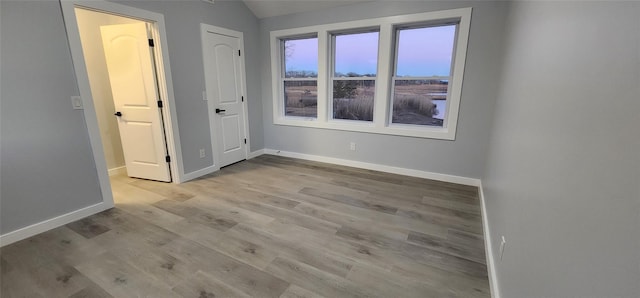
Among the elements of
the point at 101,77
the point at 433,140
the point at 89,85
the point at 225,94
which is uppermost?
the point at 101,77

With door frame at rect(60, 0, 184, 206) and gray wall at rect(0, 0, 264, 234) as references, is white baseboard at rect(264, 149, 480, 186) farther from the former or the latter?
gray wall at rect(0, 0, 264, 234)

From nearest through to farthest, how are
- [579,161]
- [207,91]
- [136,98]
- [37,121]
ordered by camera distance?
1. [579,161]
2. [37,121]
3. [136,98]
4. [207,91]

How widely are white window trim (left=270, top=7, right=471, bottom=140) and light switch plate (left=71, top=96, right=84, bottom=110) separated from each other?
259 cm

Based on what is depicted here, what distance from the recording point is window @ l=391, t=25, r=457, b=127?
10.7 feet

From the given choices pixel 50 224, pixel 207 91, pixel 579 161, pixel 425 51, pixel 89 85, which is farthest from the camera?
pixel 207 91

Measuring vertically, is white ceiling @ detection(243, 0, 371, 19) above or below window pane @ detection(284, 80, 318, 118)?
above

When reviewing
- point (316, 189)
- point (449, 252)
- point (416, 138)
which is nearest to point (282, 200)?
point (316, 189)

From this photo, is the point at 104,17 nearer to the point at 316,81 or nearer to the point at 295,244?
the point at 316,81

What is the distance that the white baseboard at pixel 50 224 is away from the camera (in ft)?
6.93

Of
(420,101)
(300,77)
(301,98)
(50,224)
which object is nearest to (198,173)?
(50,224)

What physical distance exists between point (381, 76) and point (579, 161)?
117 inches

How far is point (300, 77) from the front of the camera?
14.2ft

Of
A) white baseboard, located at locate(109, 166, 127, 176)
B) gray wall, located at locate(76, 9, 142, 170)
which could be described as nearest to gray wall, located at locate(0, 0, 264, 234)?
gray wall, located at locate(76, 9, 142, 170)

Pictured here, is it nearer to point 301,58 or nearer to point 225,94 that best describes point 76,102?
point 225,94
